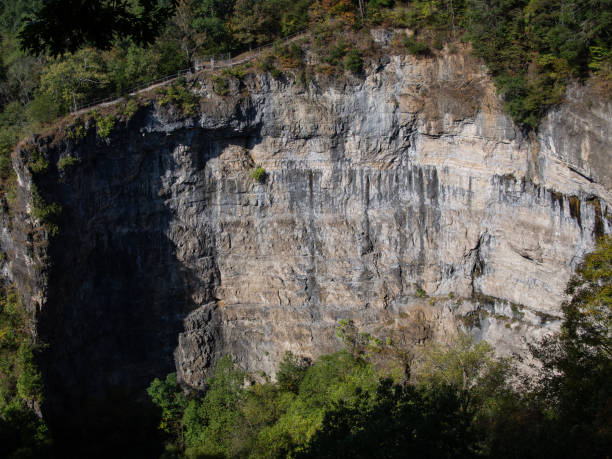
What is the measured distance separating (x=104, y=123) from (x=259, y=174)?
6.59m

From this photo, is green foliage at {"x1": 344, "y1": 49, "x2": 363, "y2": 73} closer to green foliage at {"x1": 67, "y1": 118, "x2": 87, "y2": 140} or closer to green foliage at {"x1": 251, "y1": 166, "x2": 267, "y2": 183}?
green foliage at {"x1": 251, "y1": 166, "x2": 267, "y2": 183}

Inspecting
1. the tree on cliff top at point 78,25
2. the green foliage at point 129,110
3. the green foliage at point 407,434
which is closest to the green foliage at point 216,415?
the green foliage at point 129,110

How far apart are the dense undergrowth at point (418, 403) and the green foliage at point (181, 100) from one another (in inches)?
454

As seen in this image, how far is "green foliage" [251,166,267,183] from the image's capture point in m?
24.4

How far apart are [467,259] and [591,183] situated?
20.2 ft

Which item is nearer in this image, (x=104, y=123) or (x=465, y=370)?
(x=465, y=370)

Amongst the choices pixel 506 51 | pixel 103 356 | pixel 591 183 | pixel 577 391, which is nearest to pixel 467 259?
pixel 591 183

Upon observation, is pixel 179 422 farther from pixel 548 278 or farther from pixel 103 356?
pixel 548 278

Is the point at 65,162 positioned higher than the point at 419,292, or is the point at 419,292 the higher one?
the point at 65,162

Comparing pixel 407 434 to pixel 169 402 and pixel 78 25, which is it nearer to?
pixel 78 25

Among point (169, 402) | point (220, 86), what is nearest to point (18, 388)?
point (169, 402)

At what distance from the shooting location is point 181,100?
75.6 feet

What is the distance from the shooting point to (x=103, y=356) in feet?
83.6

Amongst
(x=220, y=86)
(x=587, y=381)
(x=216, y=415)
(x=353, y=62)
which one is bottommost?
(x=216, y=415)
